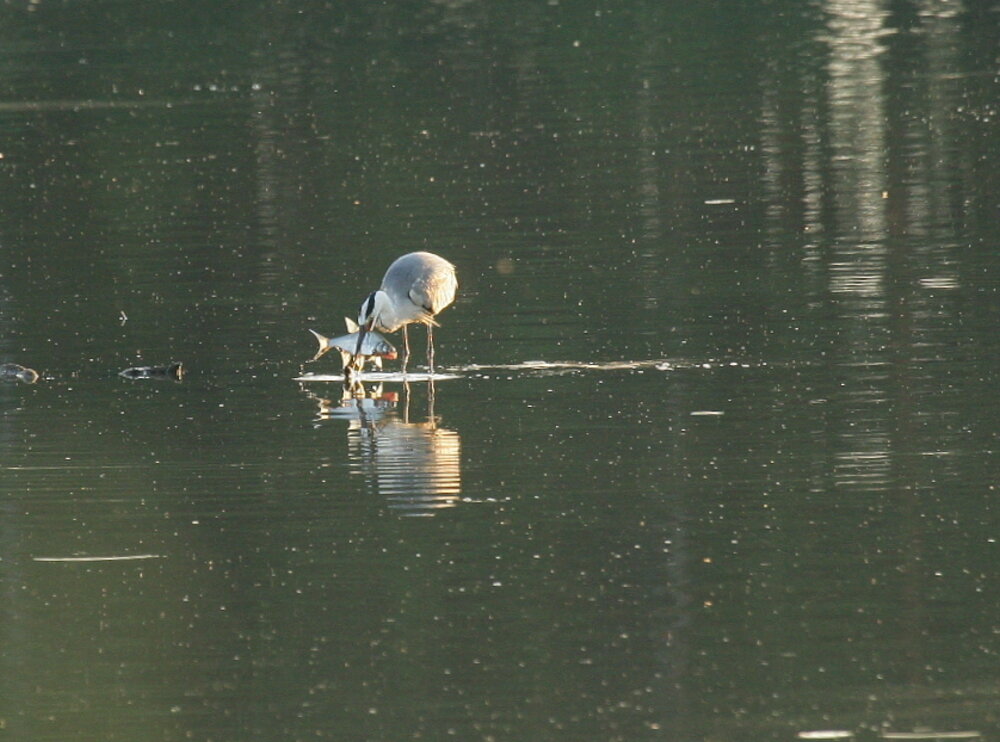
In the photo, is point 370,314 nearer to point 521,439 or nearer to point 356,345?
point 356,345

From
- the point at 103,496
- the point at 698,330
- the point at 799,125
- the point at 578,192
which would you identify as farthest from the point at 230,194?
the point at 103,496

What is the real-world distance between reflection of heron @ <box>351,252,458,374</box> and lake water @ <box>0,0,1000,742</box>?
466 mm

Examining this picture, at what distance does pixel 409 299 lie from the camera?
53.6 ft

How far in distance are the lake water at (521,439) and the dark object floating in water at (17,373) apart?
9 cm

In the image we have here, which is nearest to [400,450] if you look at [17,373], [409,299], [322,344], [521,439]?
[521,439]

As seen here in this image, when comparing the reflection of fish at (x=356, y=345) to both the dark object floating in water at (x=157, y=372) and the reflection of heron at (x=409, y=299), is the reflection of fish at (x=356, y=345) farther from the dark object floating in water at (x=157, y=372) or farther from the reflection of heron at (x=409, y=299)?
the dark object floating in water at (x=157, y=372)

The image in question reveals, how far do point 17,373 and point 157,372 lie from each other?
101 centimetres

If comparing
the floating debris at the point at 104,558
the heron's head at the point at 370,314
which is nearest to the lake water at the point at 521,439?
the floating debris at the point at 104,558

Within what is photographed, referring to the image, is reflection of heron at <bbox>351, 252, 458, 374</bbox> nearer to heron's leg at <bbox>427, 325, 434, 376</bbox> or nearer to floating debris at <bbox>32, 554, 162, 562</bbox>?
heron's leg at <bbox>427, 325, 434, 376</bbox>

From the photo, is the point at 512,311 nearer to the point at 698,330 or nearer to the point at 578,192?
the point at 698,330

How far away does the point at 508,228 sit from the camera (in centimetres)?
2234

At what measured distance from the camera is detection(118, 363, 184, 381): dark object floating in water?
15.9 meters

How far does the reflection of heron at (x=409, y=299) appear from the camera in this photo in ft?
53.1

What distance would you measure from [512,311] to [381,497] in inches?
232
